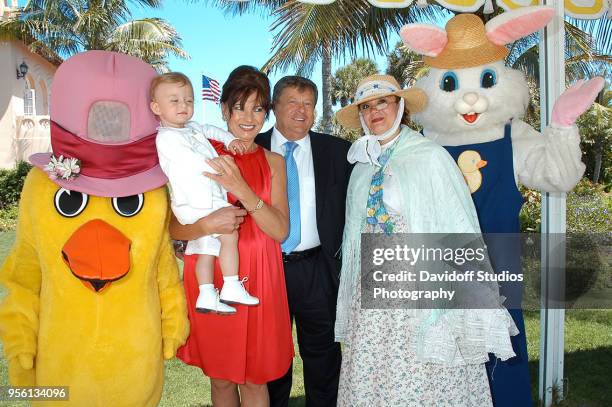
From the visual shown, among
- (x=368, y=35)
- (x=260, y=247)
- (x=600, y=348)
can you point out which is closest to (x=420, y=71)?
(x=368, y=35)

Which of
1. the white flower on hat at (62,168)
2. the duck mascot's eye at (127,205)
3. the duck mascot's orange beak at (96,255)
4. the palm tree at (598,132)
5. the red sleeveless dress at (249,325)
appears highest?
the palm tree at (598,132)

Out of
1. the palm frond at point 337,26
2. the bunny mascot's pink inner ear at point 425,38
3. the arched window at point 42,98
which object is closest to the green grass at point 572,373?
the bunny mascot's pink inner ear at point 425,38

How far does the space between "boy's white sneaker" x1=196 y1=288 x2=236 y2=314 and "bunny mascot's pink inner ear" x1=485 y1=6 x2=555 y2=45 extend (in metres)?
2.05

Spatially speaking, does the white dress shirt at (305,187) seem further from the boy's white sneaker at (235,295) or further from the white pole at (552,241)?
the white pole at (552,241)

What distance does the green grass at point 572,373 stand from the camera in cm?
392

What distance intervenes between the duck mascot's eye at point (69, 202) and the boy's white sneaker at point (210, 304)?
62cm

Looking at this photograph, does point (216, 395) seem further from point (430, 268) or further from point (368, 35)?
point (368, 35)

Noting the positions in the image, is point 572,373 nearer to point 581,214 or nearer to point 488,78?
point 488,78

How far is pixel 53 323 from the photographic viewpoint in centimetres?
205

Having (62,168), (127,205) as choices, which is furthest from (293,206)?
(62,168)

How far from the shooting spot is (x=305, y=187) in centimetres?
305

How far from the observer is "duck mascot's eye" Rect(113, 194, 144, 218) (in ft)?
6.99

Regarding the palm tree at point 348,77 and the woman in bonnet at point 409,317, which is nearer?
the woman in bonnet at point 409,317

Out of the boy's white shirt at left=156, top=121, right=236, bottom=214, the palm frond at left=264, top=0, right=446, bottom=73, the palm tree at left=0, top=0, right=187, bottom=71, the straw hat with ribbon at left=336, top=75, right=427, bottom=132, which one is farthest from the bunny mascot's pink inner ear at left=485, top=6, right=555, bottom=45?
the palm tree at left=0, top=0, right=187, bottom=71
